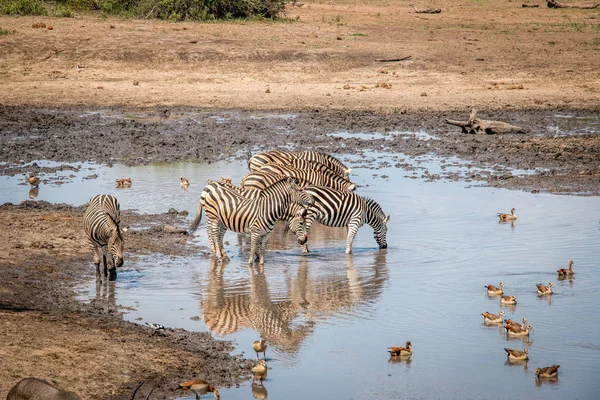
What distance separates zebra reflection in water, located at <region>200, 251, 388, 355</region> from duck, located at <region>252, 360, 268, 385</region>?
990 mm

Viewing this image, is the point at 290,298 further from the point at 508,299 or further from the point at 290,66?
the point at 290,66

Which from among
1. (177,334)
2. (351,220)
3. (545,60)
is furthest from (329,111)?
(177,334)

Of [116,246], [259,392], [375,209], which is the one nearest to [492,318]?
[259,392]

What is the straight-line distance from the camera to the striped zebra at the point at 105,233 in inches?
474

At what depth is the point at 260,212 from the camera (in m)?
13.8

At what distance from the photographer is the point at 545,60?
29.9m

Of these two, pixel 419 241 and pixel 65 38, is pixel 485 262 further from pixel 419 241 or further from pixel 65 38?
pixel 65 38

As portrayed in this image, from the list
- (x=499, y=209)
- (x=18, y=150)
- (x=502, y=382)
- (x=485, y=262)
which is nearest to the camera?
(x=502, y=382)

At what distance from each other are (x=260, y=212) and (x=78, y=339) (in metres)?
4.92

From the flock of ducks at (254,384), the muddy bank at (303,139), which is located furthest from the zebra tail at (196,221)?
the muddy bank at (303,139)

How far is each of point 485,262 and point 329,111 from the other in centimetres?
1257

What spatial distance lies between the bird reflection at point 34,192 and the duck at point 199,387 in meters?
9.55

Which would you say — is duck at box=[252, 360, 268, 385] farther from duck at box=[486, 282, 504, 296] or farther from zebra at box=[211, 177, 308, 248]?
zebra at box=[211, 177, 308, 248]

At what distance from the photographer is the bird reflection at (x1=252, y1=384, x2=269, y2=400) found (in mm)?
8672
